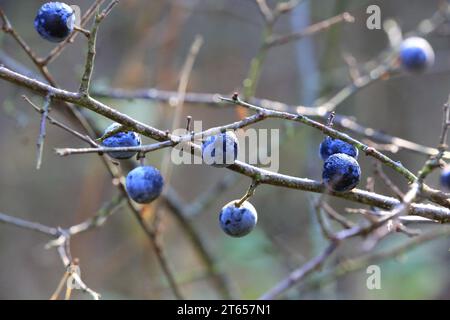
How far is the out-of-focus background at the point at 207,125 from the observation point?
151 inches

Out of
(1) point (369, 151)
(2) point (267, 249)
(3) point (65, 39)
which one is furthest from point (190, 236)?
(1) point (369, 151)

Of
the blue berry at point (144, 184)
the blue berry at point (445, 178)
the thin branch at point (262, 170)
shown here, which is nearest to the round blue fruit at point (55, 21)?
the thin branch at point (262, 170)

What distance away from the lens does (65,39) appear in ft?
5.84

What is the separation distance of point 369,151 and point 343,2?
101 inches

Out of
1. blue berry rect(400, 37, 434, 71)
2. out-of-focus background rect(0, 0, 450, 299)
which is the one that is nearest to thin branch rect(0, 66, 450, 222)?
blue berry rect(400, 37, 434, 71)

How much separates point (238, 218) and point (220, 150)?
29 cm

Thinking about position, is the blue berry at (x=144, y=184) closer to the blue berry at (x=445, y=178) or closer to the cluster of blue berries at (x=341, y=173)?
the cluster of blue berries at (x=341, y=173)

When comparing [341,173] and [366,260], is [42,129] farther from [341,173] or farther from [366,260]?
[366,260]

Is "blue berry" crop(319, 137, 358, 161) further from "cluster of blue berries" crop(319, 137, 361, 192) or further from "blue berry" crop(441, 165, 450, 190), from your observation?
"blue berry" crop(441, 165, 450, 190)

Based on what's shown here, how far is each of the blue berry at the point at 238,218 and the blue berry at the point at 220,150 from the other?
0.23 meters

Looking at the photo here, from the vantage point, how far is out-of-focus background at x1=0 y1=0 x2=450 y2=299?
3.83 metres

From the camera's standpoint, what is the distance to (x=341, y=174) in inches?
55.8

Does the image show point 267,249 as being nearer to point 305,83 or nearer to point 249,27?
point 305,83

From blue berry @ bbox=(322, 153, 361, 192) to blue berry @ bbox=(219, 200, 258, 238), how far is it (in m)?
0.25
